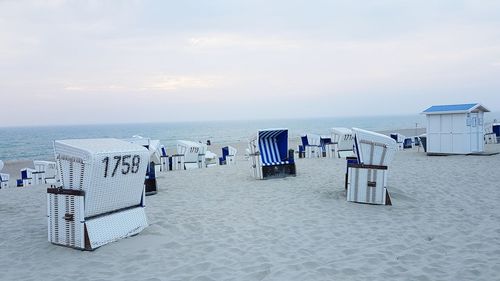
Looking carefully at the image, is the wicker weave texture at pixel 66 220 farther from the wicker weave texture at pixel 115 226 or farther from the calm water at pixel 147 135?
the calm water at pixel 147 135

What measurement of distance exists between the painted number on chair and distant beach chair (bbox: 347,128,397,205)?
4.07 meters

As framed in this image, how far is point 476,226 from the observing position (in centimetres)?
627

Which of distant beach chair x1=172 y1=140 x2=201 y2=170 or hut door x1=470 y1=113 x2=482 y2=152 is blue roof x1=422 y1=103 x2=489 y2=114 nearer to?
hut door x1=470 y1=113 x2=482 y2=152

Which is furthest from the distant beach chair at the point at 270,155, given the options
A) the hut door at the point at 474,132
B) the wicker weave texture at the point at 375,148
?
the hut door at the point at 474,132

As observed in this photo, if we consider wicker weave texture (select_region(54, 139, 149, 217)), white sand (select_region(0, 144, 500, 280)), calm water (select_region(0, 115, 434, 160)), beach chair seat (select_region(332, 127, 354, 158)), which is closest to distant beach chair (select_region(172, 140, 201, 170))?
beach chair seat (select_region(332, 127, 354, 158))

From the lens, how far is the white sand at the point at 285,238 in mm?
4629

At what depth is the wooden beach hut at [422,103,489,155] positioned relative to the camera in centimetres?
1557

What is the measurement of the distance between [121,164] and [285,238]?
2.44 meters

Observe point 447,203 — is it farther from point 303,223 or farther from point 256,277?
point 256,277

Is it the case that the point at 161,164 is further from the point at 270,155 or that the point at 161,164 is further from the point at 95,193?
the point at 95,193

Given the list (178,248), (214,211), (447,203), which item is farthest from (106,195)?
(447,203)

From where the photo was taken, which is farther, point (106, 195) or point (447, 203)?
point (447, 203)

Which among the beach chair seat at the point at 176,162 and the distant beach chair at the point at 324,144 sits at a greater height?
the distant beach chair at the point at 324,144

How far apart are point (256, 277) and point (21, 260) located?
291 cm
